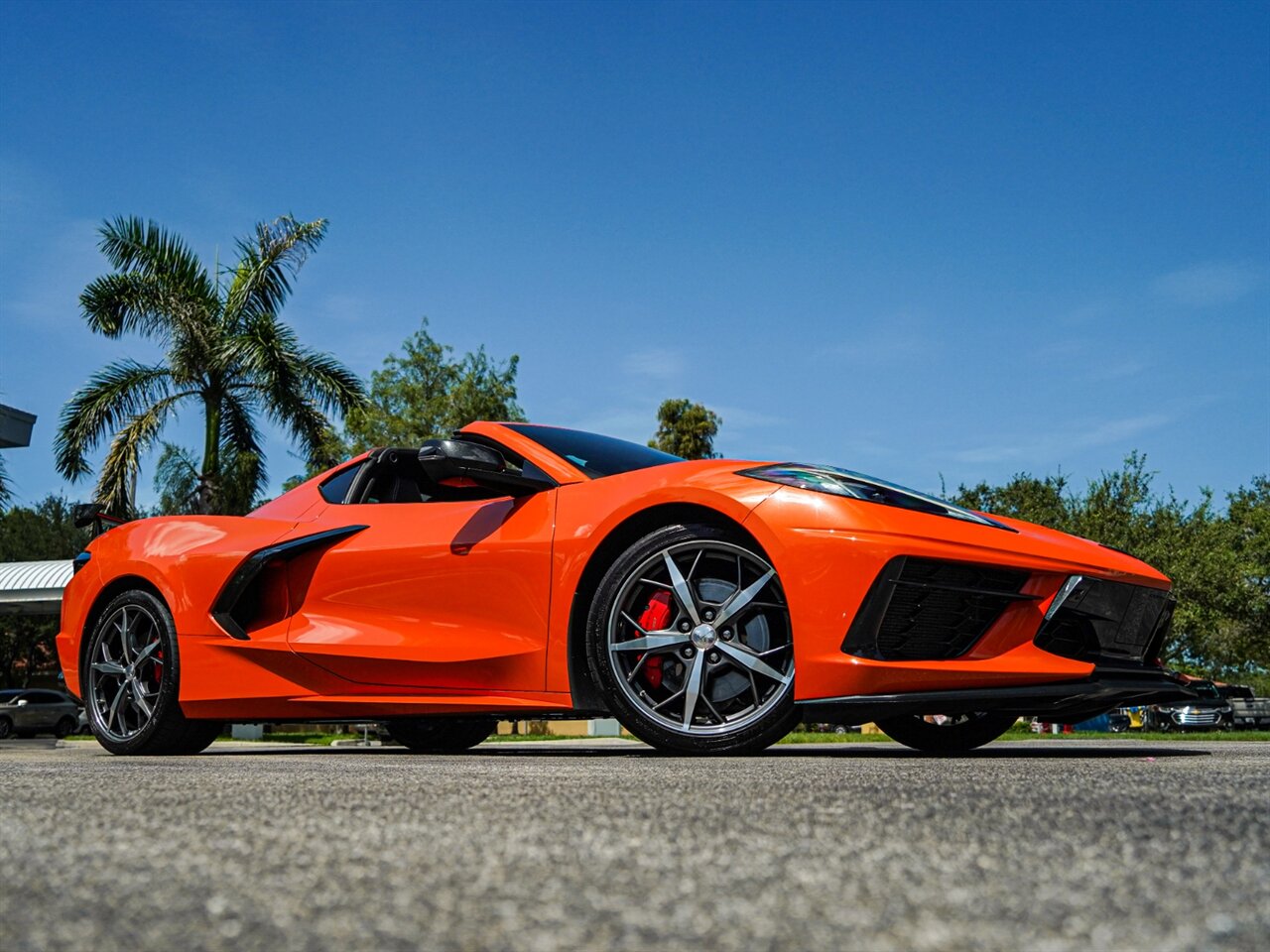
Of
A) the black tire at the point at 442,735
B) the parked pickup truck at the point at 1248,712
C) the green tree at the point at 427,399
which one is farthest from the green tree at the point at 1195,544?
the black tire at the point at 442,735

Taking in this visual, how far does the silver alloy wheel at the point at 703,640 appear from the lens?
4336 mm

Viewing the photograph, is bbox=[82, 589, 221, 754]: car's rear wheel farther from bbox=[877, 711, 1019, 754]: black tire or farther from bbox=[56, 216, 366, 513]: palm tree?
bbox=[56, 216, 366, 513]: palm tree

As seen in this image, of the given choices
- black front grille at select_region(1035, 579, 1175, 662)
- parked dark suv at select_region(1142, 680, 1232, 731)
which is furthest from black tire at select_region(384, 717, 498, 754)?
parked dark suv at select_region(1142, 680, 1232, 731)

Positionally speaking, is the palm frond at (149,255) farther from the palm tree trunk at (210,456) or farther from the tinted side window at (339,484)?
the tinted side window at (339,484)

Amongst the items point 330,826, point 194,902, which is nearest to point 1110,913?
point 194,902

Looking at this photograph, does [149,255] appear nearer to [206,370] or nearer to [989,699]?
[206,370]

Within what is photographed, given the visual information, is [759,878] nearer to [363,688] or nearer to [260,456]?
[363,688]

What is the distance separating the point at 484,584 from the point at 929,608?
1728mm

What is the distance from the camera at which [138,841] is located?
1.78m

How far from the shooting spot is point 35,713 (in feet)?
104

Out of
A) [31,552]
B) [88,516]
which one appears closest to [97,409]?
[88,516]

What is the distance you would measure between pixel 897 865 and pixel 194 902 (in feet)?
2.67

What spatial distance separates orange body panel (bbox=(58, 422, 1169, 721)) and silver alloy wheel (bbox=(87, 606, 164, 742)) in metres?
0.18

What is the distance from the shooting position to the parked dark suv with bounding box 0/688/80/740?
102 feet
